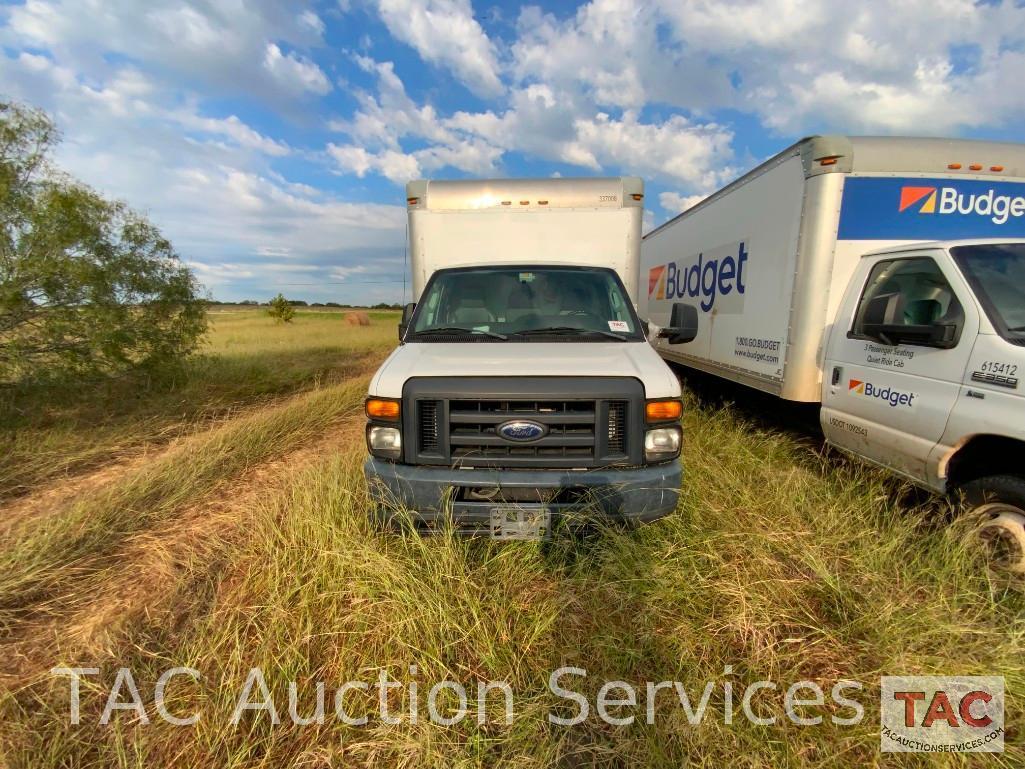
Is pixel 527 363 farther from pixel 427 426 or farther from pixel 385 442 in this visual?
pixel 385 442

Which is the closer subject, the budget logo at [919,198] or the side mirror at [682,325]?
the side mirror at [682,325]

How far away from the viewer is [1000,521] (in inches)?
110

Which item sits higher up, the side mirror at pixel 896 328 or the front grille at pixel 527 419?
the side mirror at pixel 896 328

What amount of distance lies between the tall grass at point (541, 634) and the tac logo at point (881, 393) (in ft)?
2.83

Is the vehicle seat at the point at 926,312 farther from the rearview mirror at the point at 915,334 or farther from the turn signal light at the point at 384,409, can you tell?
Result: the turn signal light at the point at 384,409

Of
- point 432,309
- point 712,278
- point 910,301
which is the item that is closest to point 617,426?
point 432,309

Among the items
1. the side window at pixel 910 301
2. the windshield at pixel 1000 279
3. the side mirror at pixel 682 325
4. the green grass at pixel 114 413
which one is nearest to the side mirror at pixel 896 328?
the side window at pixel 910 301

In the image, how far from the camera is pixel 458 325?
12.8 feet

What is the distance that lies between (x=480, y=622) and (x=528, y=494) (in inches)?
29.7

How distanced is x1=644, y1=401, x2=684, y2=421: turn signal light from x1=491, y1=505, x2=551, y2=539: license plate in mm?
867

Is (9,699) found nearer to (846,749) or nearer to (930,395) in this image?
(846,749)

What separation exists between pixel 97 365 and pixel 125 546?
4.53 m

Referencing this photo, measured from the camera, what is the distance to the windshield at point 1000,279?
9.50 ft

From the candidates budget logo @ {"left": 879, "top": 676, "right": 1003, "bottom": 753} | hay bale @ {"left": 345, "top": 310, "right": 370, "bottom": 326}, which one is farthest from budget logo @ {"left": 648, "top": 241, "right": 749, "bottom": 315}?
hay bale @ {"left": 345, "top": 310, "right": 370, "bottom": 326}
